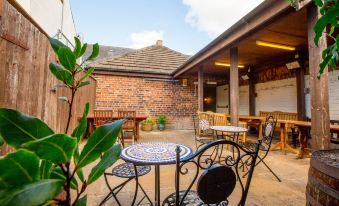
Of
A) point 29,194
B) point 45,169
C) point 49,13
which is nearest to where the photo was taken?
point 29,194

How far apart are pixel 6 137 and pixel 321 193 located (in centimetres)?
141

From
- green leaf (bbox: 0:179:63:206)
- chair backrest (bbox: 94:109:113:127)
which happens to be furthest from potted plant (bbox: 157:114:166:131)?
green leaf (bbox: 0:179:63:206)

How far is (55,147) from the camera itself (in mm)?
349

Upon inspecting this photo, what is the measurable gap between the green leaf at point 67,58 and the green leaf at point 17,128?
0.24 metres

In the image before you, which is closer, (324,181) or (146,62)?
(324,181)

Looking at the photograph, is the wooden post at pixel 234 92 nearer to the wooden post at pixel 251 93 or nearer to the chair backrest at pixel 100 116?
the chair backrest at pixel 100 116

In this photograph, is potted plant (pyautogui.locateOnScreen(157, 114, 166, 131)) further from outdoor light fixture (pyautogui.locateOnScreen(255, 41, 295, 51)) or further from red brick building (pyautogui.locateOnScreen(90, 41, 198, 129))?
outdoor light fixture (pyautogui.locateOnScreen(255, 41, 295, 51))

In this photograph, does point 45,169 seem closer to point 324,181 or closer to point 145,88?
point 324,181

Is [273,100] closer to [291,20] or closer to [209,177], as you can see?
[291,20]

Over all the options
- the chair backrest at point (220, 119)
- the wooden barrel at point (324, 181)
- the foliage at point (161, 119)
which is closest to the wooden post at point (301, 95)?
the chair backrest at point (220, 119)

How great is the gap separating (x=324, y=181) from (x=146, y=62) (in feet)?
25.5

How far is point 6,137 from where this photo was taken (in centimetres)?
35

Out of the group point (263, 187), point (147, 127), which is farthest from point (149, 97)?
point (263, 187)

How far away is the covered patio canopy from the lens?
7.61ft
